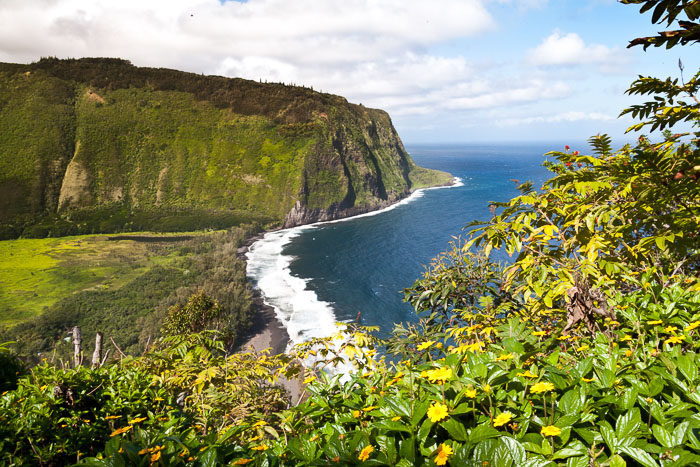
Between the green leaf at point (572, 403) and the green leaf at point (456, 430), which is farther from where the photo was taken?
the green leaf at point (572, 403)

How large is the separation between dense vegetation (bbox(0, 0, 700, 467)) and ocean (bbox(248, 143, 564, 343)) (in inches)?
1085

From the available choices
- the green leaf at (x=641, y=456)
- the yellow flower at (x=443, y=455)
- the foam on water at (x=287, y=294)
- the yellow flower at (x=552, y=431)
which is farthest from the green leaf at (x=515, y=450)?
the foam on water at (x=287, y=294)

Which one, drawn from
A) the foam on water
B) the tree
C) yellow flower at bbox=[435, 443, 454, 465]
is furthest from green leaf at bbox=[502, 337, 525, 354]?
the foam on water

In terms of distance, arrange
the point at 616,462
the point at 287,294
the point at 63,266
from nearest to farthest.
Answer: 1. the point at 616,462
2. the point at 287,294
3. the point at 63,266

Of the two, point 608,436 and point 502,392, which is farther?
point 502,392

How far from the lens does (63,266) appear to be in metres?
77.3

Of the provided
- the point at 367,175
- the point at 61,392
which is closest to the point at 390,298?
the point at 61,392

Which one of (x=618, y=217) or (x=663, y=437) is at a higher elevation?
(x=618, y=217)

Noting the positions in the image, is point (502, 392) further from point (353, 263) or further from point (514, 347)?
point (353, 263)

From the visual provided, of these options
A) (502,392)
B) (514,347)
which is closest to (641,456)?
(502,392)

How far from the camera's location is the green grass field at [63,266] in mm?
61688

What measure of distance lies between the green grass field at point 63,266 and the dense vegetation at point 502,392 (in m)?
71.0

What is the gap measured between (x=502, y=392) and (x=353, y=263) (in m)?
74.6

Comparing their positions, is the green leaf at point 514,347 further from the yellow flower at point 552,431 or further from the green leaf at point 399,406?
the green leaf at point 399,406
